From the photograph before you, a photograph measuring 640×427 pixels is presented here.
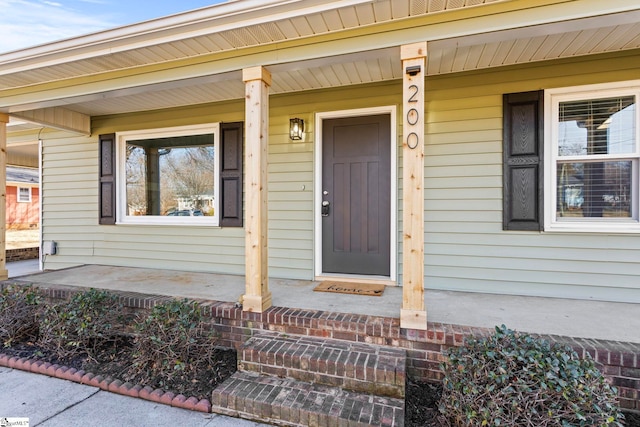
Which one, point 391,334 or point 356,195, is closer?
point 391,334

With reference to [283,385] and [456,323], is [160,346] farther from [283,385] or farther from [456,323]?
[456,323]

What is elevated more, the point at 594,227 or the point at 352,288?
the point at 594,227

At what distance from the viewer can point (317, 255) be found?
3.77m

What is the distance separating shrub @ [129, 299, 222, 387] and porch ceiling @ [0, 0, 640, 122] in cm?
210

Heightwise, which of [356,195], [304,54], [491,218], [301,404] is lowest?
[301,404]

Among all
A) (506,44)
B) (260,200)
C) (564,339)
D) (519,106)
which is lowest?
(564,339)

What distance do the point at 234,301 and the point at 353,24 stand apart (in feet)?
8.31

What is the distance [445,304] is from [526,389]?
132 cm

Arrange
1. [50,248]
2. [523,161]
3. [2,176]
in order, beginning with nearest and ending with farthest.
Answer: [523,161]
[2,176]
[50,248]

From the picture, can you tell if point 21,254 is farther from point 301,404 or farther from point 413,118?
point 413,118

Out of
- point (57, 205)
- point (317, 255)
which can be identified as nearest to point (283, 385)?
point (317, 255)

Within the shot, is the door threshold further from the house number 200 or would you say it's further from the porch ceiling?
the porch ceiling

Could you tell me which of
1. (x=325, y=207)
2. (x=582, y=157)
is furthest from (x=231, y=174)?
(x=582, y=157)

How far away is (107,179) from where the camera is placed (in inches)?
188
